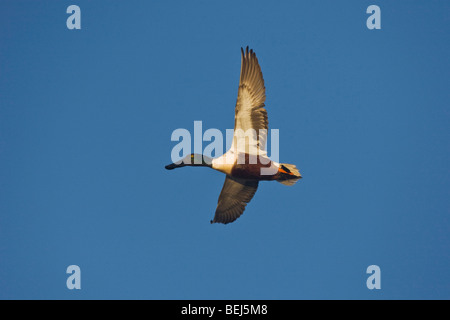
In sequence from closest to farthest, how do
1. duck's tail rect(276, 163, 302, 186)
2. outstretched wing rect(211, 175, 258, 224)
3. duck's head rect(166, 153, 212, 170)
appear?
duck's tail rect(276, 163, 302, 186), duck's head rect(166, 153, 212, 170), outstretched wing rect(211, 175, 258, 224)

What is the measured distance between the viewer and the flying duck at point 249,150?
35.2 ft

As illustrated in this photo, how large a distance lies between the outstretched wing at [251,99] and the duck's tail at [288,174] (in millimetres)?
736

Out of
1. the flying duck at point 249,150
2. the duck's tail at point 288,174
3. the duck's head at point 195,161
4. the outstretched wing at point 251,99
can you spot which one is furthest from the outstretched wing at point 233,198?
the outstretched wing at point 251,99

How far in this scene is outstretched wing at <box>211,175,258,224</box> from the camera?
11852 millimetres

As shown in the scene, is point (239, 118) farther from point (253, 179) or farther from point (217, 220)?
point (217, 220)

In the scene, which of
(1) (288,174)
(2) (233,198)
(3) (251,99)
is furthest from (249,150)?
(2) (233,198)

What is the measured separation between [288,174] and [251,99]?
5.21ft

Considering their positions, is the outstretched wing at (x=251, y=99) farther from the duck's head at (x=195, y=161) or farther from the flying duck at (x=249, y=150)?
the duck's head at (x=195, y=161)

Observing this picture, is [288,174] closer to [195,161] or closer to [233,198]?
[233,198]

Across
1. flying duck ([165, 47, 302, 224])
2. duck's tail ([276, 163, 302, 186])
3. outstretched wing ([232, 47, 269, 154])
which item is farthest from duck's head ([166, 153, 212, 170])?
duck's tail ([276, 163, 302, 186])

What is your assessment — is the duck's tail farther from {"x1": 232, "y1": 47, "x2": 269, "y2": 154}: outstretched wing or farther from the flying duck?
{"x1": 232, "y1": 47, "x2": 269, "y2": 154}: outstretched wing
